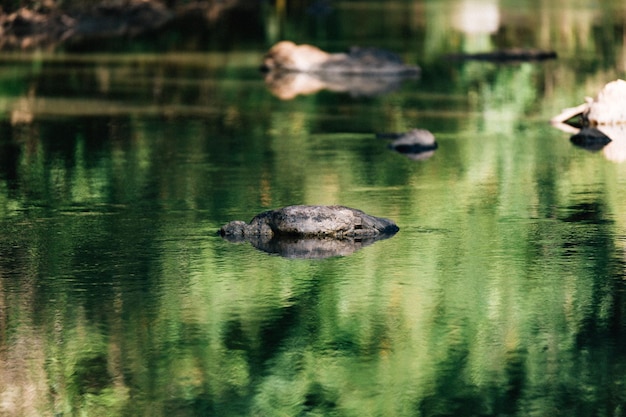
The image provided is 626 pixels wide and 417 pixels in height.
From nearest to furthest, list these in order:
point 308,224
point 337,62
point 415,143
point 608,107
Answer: point 308,224 < point 415,143 < point 608,107 < point 337,62

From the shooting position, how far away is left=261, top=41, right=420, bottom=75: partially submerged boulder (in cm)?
3466

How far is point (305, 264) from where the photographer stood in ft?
46.0

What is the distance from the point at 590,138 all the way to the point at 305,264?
9997mm

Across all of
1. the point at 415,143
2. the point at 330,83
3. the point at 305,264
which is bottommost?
the point at 330,83

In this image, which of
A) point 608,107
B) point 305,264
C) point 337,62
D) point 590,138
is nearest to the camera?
point 305,264

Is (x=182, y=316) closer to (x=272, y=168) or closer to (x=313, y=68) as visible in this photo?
(x=272, y=168)

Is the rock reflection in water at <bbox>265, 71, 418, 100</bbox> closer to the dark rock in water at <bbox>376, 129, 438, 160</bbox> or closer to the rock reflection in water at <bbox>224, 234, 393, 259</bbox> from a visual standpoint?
the dark rock in water at <bbox>376, 129, 438, 160</bbox>

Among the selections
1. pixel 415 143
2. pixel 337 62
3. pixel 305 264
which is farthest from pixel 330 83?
pixel 305 264

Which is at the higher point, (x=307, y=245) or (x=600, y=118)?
(x=307, y=245)

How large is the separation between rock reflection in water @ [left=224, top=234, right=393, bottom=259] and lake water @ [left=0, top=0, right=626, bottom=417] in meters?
0.19

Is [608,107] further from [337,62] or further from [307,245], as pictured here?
[337,62]

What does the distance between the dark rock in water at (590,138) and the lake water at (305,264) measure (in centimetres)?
29

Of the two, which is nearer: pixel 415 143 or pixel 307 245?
pixel 307 245

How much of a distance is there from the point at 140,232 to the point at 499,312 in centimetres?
444
